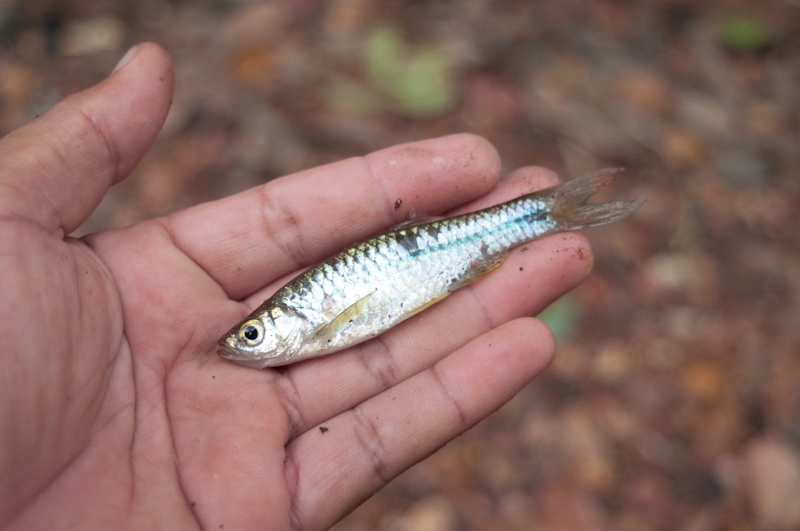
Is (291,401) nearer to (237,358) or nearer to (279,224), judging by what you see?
(237,358)

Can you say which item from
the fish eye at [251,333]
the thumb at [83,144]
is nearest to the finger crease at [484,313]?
the fish eye at [251,333]

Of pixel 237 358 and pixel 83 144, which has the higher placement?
pixel 83 144

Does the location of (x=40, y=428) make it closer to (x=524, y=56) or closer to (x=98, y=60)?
(x=98, y=60)

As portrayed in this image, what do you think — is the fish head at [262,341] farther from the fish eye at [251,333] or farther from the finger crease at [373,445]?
the finger crease at [373,445]

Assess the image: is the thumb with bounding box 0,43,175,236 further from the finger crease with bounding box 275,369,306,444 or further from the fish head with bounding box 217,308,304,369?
the finger crease with bounding box 275,369,306,444

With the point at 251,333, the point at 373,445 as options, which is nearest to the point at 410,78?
the point at 251,333

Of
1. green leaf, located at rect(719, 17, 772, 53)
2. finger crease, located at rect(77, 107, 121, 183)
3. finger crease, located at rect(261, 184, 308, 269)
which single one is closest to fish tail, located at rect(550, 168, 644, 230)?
finger crease, located at rect(261, 184, 308, 269)

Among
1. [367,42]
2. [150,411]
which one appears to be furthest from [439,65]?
[150,411]
